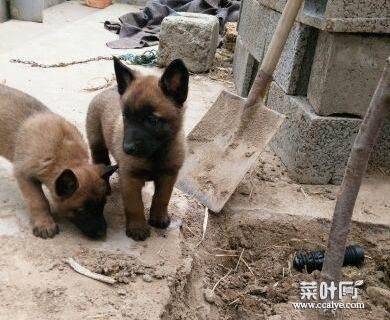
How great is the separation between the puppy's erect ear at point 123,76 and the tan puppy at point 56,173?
52 cm

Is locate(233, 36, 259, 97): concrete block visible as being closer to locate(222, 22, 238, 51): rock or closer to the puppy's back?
locate(222, 22, 238, 51): rock

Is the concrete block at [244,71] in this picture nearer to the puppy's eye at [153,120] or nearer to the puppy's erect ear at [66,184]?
the puppy's eye at [153,120]

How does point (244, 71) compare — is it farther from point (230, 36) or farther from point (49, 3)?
point (49, 3)

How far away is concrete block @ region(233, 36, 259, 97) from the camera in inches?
235

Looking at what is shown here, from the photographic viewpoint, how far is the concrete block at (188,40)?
678 cm

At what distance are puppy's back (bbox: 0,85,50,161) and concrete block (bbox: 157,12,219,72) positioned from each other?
3.57 meters

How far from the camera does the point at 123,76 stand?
3004 mm

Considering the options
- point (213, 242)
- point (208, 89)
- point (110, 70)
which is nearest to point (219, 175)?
point (213, 242)

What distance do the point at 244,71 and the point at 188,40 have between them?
3.81 feet

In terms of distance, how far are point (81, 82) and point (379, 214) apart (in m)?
3.80

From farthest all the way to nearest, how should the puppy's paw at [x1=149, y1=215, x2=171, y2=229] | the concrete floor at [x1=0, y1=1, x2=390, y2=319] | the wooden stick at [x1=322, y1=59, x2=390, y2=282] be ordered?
the puppy's paw at [x1=149, y1=215, x2=171, y2=229]
the concrete floor at [x1=0, y1=1, x2=390, y2=319]
the wooden stick at [x1=322, y1=59, x2=390, y2=282]

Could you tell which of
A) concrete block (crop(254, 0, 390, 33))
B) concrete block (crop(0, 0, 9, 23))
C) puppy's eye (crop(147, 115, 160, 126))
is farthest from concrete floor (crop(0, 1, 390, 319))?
concrete block (crop(0, 0, 9, 23))

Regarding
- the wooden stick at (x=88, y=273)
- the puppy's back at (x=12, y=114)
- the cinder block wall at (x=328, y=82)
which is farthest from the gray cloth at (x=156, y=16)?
the wooden stick at (x=88, y=273)

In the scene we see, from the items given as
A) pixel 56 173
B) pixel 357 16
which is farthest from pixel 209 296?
pixel 357 16
